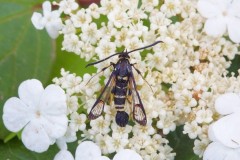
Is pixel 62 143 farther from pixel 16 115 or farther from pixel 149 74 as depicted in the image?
pixel 149 74

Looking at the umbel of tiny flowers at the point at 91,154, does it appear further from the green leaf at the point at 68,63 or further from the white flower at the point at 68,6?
the white flower at the point at 68,6

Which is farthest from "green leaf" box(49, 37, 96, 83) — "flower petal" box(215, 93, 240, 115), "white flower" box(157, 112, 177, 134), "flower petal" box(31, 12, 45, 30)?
"flower petal" box(215, 93, 240, 115)

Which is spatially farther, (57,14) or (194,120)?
(57,14)

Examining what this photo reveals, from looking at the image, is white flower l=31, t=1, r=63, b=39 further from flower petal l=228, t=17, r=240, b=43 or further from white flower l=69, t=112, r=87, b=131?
flower petal l=228, t=17, r=240, b=43

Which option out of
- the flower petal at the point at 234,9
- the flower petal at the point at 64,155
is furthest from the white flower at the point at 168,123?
the flower petal at the point at 234,9

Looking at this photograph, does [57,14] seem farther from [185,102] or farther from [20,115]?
[185,102]

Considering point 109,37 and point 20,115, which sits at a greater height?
point 109,37

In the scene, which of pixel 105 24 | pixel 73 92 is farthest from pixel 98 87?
pixel 105 24

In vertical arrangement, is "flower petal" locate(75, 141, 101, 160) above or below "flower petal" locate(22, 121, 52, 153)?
below

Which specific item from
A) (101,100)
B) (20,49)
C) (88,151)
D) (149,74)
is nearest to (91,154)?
(88,151)
